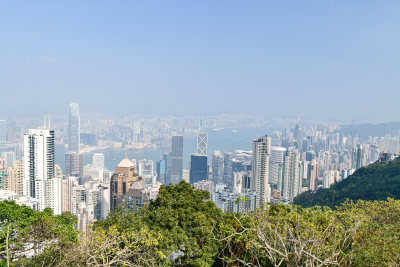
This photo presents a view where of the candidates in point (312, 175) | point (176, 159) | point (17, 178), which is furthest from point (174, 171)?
point (17, 178)

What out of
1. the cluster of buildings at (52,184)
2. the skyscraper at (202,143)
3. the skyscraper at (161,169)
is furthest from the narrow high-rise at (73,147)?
the skyscraper at (202,143)

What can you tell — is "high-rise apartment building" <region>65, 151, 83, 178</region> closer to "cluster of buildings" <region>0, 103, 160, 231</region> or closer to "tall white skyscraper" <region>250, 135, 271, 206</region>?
"cluster of buildings" <region>0, 103, 160, 231</region>

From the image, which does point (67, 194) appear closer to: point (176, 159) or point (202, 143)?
point (176, 159)

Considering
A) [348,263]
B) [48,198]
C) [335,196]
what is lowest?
[48,198]

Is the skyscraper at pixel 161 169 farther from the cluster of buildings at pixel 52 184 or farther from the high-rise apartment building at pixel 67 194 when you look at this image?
the high-rise apartment building at pixel 67 194

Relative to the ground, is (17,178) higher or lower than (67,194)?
higher

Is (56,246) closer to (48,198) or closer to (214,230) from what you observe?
(214,230)

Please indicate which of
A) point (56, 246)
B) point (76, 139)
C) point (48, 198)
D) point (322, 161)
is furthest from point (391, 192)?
point (76, 139)
